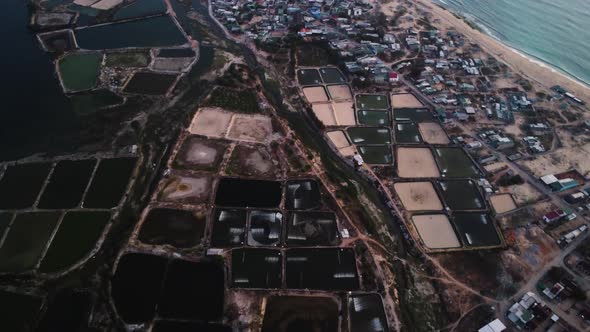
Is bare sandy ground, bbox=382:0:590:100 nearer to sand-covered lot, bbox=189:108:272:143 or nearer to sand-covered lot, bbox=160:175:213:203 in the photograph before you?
sand-covered lot, bbox=189:108:272:143

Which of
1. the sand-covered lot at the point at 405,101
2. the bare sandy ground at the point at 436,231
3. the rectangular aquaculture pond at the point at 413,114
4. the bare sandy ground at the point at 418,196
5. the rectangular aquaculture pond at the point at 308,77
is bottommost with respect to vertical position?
the bare sandy ground at the point at 436,231

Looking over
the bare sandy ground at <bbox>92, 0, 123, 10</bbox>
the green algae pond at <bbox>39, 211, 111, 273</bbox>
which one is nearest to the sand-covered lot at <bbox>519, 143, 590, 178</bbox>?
the green algae pond at <bbox>39, 211, 111, 273</bbox>

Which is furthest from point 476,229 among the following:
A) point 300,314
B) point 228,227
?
point 228,227

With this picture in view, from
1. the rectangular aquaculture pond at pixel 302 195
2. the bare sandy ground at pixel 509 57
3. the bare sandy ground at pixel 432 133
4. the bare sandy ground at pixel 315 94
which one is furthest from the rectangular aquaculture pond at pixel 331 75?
the bare sandy ground at pixel 509 57

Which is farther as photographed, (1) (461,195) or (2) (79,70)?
(2) (79,70)

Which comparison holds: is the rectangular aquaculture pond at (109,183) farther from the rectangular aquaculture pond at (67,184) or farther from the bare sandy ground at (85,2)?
the bare sandy ground at (85,2)

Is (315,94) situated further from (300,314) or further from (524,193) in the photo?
(300,314)
